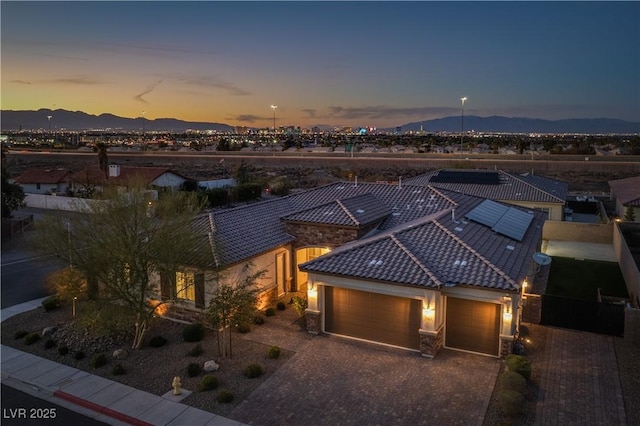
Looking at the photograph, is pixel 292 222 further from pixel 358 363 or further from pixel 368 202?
pixel 358 363

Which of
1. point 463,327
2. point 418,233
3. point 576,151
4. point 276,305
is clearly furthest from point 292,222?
point 576,151

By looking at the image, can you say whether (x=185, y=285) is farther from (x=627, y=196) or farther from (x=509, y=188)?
(x=627, y=196)

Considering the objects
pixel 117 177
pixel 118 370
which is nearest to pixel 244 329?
pixel 118 370

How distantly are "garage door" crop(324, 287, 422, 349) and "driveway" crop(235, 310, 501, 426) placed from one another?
488mm

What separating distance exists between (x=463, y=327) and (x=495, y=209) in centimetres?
1165

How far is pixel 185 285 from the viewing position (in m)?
20.8

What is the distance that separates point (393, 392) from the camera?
51.7 ft

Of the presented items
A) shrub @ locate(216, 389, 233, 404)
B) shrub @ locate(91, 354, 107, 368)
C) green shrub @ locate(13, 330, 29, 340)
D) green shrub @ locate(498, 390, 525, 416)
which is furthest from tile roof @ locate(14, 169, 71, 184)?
green shrub @ locate(498, 390, 525, 416)

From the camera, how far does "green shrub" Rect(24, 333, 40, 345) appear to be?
64.4ft

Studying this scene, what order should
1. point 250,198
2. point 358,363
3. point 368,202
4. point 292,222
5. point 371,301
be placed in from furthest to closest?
point 250,198, point 368,202, point 292,222, point 371,301, point 358,363

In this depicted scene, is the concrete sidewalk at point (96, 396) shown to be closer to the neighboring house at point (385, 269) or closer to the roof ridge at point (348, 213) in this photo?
the neighboring house at point (385, 269)

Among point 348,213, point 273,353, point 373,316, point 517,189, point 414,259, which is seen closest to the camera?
point 273,353

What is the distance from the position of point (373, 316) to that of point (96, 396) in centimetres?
1005

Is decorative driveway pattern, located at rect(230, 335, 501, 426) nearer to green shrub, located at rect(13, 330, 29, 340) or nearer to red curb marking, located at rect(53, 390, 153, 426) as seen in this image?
red curb marking, located at rect(53, 390, 153, 426)
